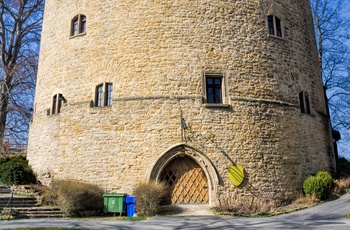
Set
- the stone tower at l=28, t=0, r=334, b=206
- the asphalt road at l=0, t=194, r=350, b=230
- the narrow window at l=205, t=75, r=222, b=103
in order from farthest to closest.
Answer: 1. the narrow window at l=205, t=75, r=222, b=103
2. the stone tower at l=28, t=0, r=334, b=206
3. the asphalt road at l=0, t=194, r=350, b=230

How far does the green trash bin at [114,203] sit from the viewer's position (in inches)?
442

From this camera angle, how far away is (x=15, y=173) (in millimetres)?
13836

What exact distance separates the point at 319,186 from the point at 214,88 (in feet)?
18.8

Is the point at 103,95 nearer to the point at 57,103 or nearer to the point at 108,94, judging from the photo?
the point at 108,94

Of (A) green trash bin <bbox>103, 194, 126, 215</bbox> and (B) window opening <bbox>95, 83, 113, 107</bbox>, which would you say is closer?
(A) green trash bin <bbox>103, 194, 126, 215</bbox>

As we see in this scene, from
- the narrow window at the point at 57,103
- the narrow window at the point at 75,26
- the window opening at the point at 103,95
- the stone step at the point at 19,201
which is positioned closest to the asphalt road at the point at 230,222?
the stone step at the point at 19,201

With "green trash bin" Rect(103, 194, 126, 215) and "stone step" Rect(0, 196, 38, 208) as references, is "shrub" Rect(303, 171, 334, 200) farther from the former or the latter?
"stone step" Rect(0, 196, 38, 208)

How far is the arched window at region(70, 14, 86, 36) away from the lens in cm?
1518

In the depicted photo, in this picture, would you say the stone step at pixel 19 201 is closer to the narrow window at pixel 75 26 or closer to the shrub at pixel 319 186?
the narrow window at pixel 75 26

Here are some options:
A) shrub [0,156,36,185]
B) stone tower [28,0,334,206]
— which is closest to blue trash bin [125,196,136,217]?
stone tower [28,0,334,206]

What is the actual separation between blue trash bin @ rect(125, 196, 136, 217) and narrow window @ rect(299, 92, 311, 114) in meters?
8.96

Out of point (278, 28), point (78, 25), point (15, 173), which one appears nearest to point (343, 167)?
point (278, 28)

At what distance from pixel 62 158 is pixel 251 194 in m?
8.12

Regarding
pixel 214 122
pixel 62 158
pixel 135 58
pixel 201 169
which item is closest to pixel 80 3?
pixel 135 58
